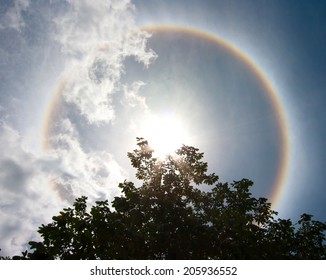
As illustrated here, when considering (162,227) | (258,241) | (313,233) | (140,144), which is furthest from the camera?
(140,144)

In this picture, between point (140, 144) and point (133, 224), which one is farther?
point (140, 144)

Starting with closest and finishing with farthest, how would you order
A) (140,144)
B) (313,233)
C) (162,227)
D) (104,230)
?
(104,230)
(162,227)
(313,233)
(140,144)

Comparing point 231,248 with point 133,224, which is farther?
point 133,224

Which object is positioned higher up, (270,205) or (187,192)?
(187,192)

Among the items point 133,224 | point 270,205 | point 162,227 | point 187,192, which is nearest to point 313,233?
point 270,205

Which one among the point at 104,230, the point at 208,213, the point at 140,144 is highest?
the point at 140,144

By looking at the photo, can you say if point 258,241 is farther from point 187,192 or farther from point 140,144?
point 140,144

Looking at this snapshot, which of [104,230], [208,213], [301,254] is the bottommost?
[301,254]

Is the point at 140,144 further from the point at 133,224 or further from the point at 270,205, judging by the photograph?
the point at 270,205

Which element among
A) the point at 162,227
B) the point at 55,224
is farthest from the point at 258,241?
the point at 55,224
